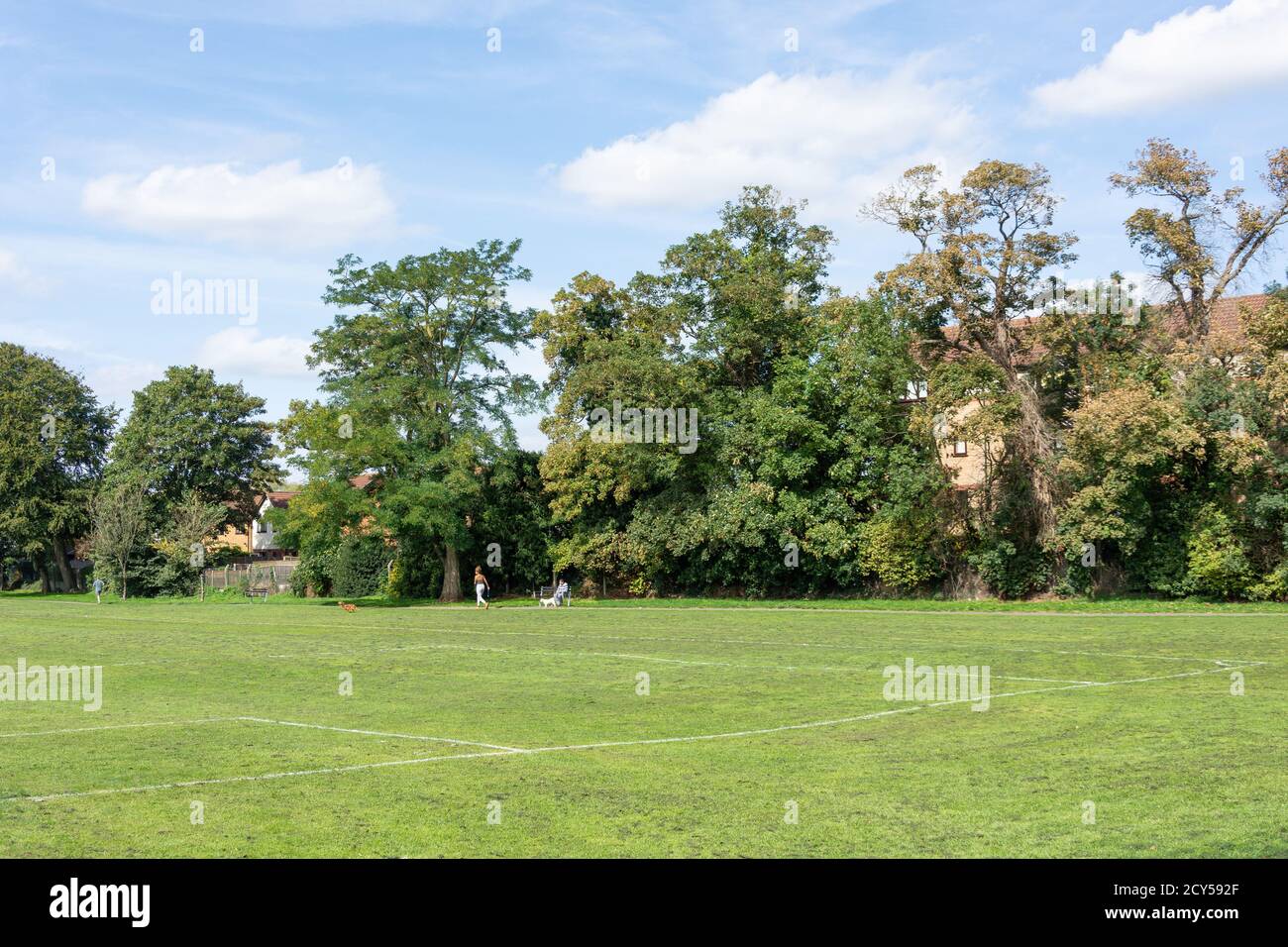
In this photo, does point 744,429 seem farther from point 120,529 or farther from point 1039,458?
point 120,529

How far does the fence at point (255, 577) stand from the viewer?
226 ft

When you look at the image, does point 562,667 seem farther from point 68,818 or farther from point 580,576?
point 580,576

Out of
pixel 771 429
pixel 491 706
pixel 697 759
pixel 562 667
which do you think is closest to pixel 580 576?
pixel 771 429

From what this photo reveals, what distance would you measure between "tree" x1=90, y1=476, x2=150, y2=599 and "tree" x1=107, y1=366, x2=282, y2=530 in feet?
19.2

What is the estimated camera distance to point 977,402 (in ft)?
141

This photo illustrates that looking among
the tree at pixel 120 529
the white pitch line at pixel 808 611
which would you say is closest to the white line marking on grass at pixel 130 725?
the white pitch line at pixel 808 611

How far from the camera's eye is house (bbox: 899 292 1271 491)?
130 ft

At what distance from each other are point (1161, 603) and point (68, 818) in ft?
114

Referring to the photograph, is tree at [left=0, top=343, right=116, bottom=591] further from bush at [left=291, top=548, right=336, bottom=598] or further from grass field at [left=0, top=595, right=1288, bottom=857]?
grass field at [left=0, top=595, right=1288, bottom=857]

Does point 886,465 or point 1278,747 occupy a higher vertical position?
point 886,465

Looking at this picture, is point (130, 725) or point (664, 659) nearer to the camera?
point (130, 725)

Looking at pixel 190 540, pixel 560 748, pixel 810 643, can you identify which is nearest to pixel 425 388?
pixel 190 540

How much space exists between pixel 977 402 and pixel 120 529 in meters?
47.7
